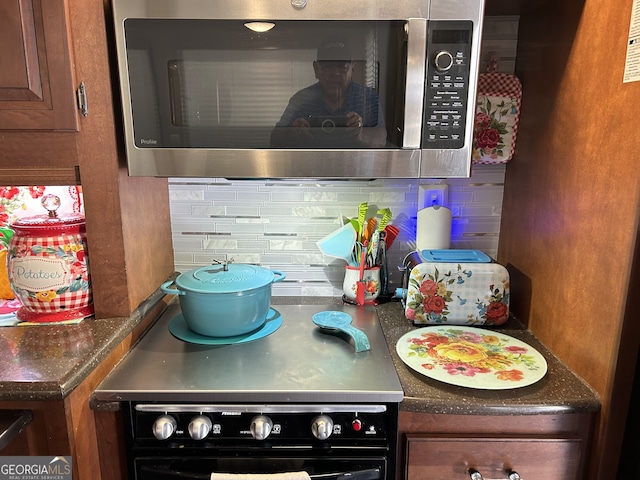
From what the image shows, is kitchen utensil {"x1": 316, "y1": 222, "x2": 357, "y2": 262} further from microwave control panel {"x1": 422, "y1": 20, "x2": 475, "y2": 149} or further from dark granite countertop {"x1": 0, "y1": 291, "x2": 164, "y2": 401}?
dark granite countertop {"x1": 0, "y1": 291, "x2": 164, "y2": 401}

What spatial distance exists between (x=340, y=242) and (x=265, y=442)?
2.18ft

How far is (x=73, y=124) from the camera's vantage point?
111cm

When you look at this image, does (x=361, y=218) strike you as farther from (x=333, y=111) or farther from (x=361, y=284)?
(x=333, y=111)

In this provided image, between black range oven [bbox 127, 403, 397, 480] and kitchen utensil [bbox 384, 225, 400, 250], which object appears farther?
kitchen utensil [bbox 384, 225, 400, 250]

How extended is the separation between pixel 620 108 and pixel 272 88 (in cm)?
74

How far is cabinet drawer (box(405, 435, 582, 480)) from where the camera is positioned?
1048mm

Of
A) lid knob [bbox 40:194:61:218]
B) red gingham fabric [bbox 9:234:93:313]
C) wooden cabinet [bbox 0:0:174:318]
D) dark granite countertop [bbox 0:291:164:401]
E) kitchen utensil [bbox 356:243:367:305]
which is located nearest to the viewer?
dark granite countertop [bbox 0:291:164:401]

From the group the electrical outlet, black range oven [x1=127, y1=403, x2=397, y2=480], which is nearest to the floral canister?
black range oven [x1=127, y1=403, x2=397, y2=480]

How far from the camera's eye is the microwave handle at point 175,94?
42.8 inches

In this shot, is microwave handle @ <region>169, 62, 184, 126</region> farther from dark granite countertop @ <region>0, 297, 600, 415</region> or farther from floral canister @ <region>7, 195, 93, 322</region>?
dark granite countertop @ <region>0, 297, 600, 415</region>

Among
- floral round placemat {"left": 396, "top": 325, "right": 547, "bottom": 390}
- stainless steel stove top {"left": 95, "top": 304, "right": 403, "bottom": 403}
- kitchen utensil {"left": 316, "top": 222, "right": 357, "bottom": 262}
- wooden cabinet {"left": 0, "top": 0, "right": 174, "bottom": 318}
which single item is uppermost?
wooden cabinet {"left": 0, "top": 0, "right": 174, "bottom": 318}

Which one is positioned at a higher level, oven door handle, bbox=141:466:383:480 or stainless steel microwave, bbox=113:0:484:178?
stainless steel microwave, bbox=113:0:484:178

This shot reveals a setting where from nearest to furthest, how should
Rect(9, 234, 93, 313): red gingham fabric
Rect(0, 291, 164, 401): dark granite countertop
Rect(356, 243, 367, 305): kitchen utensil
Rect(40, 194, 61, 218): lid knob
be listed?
Rect(0, 291, 164, 401): dark granite countertop
Rect(9, 234, 93, 313): red gingham fabric
Rect(40, 194, 61, 218): lid knob
Rect(356, 243, 367, 305): kitchen utensil

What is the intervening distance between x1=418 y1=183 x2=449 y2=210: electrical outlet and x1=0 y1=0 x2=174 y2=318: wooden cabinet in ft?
2.87
